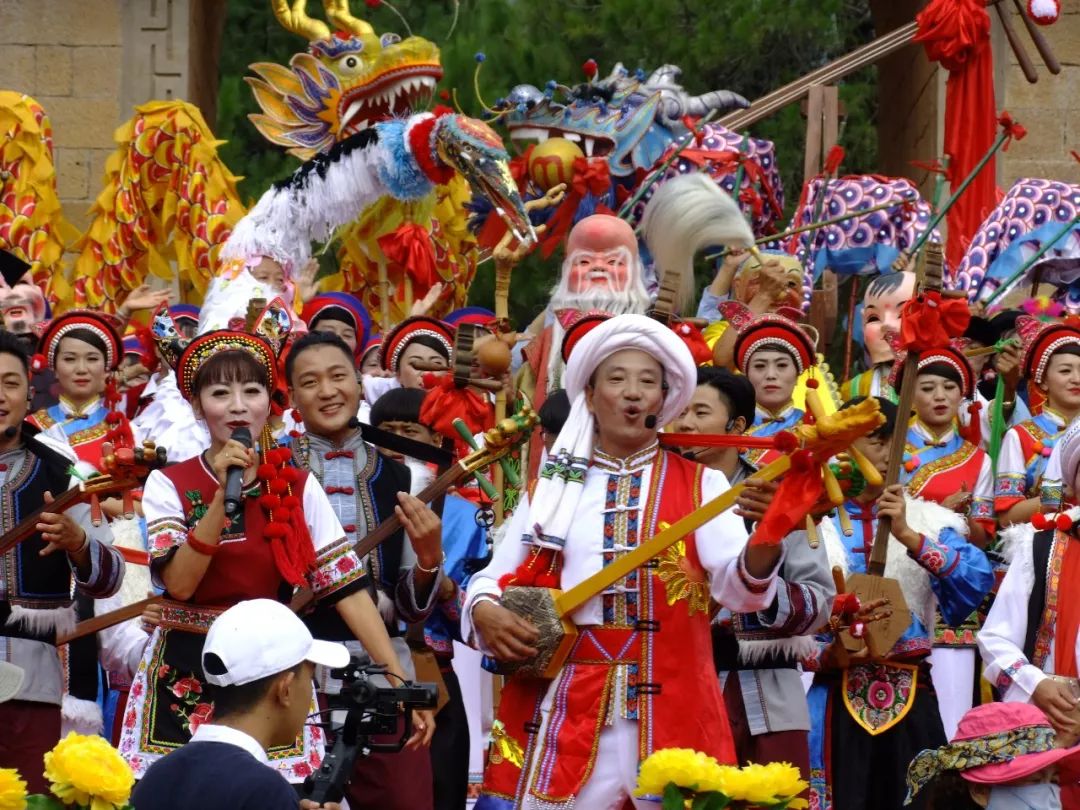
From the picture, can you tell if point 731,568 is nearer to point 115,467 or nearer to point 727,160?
point 115,467

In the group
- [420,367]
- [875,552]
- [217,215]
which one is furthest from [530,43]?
[875,552]

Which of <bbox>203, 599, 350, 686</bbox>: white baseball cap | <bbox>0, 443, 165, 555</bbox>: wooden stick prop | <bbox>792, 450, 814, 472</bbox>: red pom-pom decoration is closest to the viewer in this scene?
<bbox>203, 599, 350, 686</bbox>: white baseball cap

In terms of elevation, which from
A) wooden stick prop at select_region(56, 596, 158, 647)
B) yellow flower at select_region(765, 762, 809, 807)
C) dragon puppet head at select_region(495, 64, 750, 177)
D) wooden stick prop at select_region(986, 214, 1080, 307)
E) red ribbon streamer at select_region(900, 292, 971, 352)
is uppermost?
dragon puppet head at select_region(495, 64, 750, 177)

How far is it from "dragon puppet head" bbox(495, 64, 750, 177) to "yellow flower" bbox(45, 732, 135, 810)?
23.7ft

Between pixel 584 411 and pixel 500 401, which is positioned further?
pixel 500 401

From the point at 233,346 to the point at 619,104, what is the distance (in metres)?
6.28

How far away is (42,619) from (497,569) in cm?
183

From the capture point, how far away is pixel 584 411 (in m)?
6.70

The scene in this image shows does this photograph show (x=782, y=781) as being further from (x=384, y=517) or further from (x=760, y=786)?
(x=384, y=517)

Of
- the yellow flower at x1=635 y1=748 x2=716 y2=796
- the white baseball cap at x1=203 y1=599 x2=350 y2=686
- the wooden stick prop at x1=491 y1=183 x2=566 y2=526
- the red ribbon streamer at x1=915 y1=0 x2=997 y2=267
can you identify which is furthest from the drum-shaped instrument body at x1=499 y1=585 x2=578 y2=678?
the red ribbon streamer at x1=915 y1=0 x2=997 y2=267

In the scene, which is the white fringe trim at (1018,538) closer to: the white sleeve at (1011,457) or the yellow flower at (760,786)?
the white sleeve at (1011,457)

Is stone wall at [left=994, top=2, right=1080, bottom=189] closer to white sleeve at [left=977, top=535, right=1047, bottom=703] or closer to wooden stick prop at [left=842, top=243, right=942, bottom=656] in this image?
wooden stick prop at [left=842, top=243, right=942, bottom=656]

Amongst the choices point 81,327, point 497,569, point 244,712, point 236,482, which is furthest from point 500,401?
point 244,712

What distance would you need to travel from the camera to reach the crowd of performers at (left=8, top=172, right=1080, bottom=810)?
6453 mm
